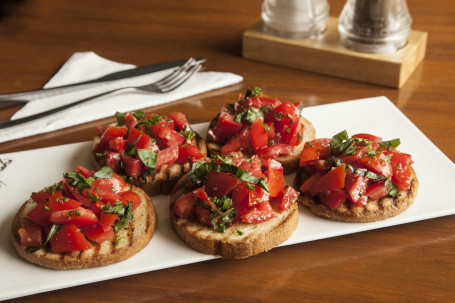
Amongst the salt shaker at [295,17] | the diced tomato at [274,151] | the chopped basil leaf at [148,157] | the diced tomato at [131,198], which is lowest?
the diced tomato at [131,198]

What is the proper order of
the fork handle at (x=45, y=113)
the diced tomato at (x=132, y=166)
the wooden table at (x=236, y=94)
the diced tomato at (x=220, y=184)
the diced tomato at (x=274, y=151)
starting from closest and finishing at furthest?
the wooden table at (x=236, y=94) < the diced tomato at (x=220, y=184) < the diced tomato at (x=132, y=166) < the diced tomato at (x=274, y=151) < the fork handle at (x=45, y=113)

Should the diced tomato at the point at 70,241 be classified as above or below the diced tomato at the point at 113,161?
below

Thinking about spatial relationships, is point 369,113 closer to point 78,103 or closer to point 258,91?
point 258,91

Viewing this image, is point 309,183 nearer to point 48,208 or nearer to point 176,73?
point 48,208

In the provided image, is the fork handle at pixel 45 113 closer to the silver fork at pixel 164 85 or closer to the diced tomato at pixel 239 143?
the silver fork at pixel 164 85

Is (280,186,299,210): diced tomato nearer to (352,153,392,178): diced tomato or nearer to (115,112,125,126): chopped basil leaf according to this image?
(352,153,392,178): diced tomato

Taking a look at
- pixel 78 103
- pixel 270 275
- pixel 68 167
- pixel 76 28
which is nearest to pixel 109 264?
pixel 270 275

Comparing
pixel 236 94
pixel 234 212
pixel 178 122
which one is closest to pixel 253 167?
pixel 234 212

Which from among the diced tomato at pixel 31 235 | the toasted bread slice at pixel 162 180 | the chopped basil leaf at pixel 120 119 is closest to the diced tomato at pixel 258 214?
the toasted bread slice at pixel 162 180
